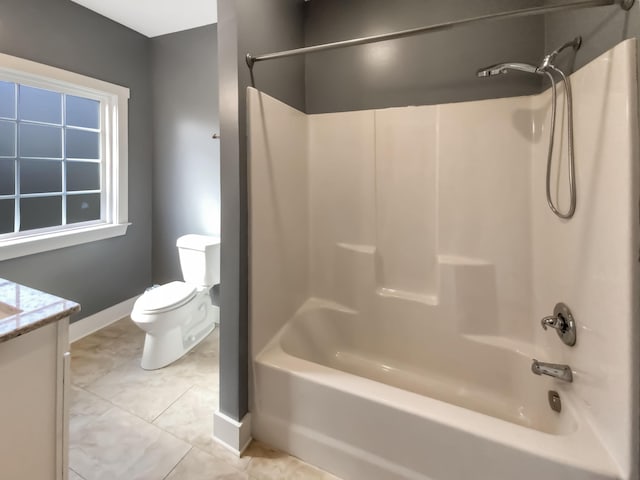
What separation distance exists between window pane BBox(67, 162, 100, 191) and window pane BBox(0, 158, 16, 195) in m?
0.34

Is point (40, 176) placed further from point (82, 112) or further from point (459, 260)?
point (459, 260)

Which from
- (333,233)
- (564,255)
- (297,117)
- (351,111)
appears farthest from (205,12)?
(564,255)

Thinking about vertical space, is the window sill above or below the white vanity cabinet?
above

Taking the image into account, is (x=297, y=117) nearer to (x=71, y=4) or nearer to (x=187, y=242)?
(x=187, y=242)

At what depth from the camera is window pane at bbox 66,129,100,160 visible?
7.93ft

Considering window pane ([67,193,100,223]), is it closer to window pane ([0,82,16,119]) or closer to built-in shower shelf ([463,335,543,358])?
window pane ([0,82,16,119])

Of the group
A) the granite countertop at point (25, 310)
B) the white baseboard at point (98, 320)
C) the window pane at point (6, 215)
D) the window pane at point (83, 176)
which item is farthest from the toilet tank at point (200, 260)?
the granite countertop at point (25, 310)

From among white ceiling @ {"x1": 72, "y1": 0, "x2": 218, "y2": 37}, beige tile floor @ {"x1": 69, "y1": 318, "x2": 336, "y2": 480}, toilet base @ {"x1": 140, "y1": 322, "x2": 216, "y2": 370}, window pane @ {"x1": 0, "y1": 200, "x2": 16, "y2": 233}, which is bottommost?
beige tile floor @ {"x1": 69, "y1": 318, "x2": 336, "y2": 480}

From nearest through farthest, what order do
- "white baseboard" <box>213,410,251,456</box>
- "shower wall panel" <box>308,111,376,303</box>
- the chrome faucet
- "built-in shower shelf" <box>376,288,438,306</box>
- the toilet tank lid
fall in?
the chrome faucet
"white baseboard" <box>213,410,251,456</box>
"built-in shower shelf" <box>376,288,438,306</box>
"shower wall panel" <box>308,111,376,303</box>
the toilet tank lid

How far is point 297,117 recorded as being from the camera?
1.92 meters

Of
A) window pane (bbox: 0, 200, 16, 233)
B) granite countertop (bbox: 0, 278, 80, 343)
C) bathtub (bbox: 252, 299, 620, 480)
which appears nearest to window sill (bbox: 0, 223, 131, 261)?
window pane (bbox: 0, 200, 16, 233)

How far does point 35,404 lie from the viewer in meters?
0.89

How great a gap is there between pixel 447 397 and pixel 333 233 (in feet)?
3.68

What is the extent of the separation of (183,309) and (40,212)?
4.11 ft
